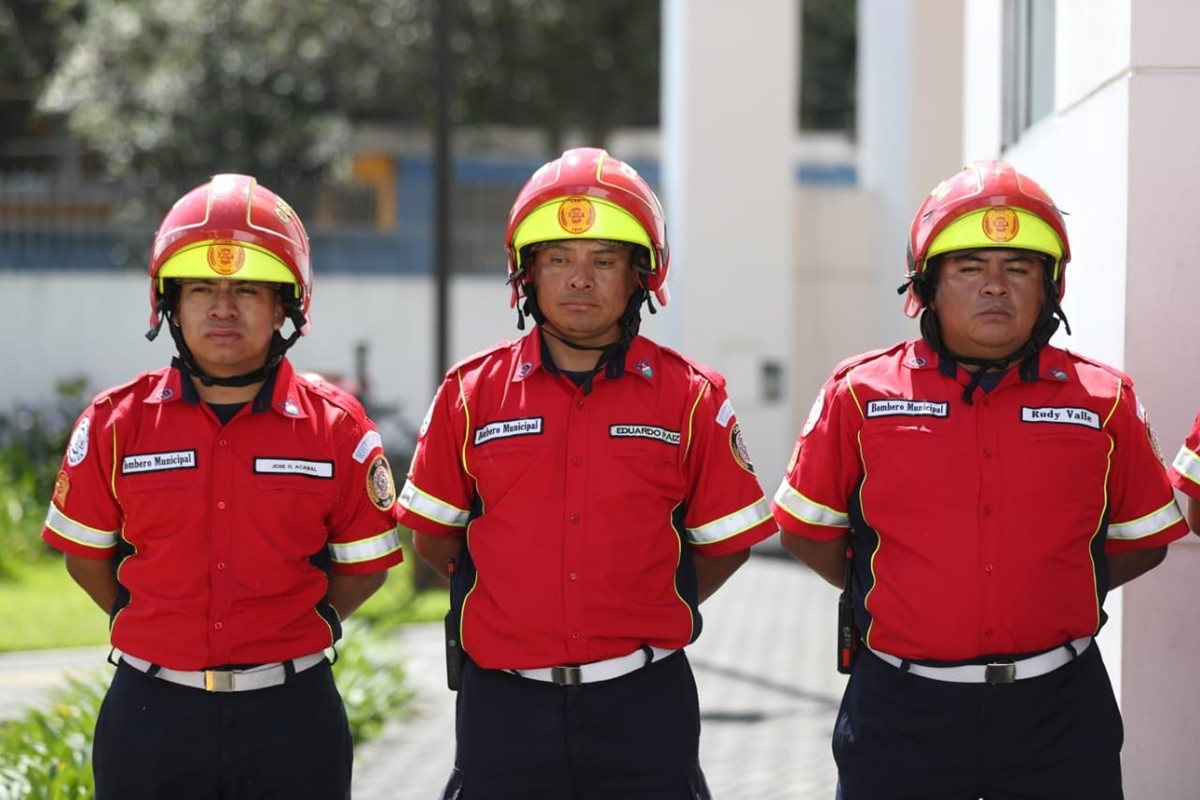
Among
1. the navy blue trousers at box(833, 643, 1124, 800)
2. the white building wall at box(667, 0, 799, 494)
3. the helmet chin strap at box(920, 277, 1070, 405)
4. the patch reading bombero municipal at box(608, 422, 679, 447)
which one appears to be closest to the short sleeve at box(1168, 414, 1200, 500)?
the helmet chin strap at box(920, 277, 1070, 405)

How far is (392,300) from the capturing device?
52.1 ft

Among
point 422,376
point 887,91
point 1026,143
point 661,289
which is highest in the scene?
point 887,91

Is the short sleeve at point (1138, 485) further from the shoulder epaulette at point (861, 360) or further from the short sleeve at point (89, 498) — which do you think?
the short sleeve at point (89, 498)

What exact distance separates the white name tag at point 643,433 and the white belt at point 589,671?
517 mm

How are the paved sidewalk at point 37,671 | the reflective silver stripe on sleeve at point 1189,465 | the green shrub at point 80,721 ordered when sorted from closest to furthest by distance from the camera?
1. the reflective silver stripe on sleeve at point 1189,465
2. the green shrub at point 80,721
3. the paved sidewalk at point 37,671

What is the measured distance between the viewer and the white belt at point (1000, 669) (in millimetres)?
3807

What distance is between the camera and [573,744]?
3805mm

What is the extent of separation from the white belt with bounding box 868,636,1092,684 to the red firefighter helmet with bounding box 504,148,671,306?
1186 mm

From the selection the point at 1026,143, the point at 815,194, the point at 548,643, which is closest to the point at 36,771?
the point at 548,643

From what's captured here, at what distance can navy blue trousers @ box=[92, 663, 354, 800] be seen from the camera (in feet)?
12.8

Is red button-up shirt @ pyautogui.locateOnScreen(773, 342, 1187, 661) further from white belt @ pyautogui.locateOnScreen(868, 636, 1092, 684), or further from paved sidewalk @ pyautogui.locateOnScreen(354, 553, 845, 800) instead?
paved sidewalk @ pyautogui.locateOnScreen(354, 553, 845, 800)

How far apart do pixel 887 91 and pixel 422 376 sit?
5.24 meters

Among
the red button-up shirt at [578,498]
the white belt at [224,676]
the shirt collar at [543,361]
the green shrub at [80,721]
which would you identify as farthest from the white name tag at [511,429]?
the green shrub at [80,721]

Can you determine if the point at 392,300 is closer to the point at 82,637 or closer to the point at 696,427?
the point at 82,637
